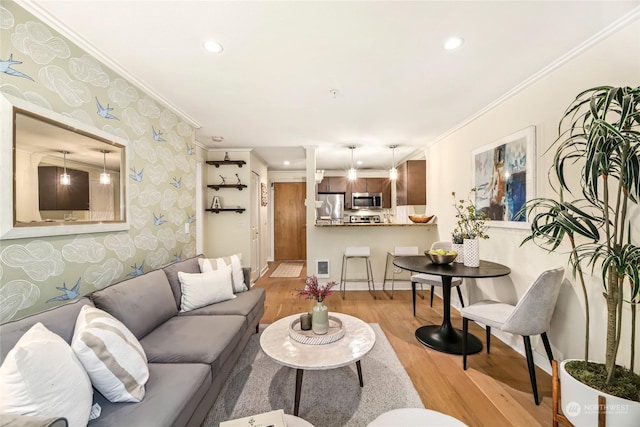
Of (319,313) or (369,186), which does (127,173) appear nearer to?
(319,313)

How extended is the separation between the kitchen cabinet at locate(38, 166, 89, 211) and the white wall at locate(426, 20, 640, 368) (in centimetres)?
345

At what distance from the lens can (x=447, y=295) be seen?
2486 mm

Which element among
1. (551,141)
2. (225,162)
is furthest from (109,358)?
(225,162)

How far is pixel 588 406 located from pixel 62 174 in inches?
126

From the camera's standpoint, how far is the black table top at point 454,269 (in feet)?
7.20

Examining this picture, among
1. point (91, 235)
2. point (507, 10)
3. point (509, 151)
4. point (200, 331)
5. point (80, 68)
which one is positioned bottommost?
point (200, 331)

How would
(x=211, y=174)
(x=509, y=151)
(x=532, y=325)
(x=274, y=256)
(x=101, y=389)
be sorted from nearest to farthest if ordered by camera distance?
1. (x=101, y=389)
2. (x=532, y=325)
3. (x=509, y=151)
4. (x=211, y=174)
5. (x=274, y=256)

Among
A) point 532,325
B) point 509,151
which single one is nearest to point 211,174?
point 509,151

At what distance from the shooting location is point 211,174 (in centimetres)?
448

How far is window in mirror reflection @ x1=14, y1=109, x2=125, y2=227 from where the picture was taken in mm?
1371

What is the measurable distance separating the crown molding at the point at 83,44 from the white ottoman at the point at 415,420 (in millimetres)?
2701

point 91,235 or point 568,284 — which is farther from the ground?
point 91,235

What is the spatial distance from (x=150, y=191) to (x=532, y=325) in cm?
338

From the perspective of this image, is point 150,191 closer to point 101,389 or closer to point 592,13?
point 101,389
